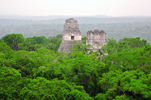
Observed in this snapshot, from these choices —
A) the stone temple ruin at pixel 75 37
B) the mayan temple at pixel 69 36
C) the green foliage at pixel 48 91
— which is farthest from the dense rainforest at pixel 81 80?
the stone temple ruin at pixel 75 37

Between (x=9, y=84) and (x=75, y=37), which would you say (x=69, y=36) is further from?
(x=9, y=84)

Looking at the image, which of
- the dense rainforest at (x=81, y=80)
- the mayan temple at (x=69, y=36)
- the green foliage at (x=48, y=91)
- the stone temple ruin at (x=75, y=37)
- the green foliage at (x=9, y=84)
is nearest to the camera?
the green foliage at (x=48, y=91)

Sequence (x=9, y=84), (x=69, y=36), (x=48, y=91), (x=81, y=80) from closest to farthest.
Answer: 1. (x=48, y=91)
2. (x=9, y=84)
3. (x=81, y=80)
4. (x=69, y=36)

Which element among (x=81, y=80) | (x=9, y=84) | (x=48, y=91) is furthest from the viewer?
(x=81, y=80)

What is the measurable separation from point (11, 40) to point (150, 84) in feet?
104

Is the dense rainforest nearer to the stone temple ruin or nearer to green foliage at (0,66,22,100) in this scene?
green foliage at (0,66,22,100)

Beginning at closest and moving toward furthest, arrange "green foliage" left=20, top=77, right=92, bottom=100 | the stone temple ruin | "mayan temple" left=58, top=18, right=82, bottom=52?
1. "green foliage" left=20, top=77, right=92, bottom=100
2. the stone temple ruin
3. "mayan temple" left=58, top=18, right=82, bottom=52

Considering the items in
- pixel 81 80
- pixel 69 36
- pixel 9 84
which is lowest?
pixel 81 80

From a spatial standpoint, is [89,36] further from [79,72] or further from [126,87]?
[126,87]

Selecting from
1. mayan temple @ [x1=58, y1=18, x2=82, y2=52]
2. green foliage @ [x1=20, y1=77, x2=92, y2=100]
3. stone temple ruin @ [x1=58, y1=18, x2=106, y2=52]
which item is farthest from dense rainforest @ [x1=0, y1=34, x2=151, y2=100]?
stone temple ruin @ [x1=58, y1=18, x2=106, y2=52]

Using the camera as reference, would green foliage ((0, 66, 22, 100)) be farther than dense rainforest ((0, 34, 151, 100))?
Yes

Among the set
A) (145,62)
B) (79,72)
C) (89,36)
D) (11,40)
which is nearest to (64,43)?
(89,36)

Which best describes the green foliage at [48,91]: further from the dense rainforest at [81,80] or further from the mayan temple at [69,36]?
the mayan temple at [69,36]

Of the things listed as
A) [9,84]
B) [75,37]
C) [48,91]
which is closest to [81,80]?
[48,91]
